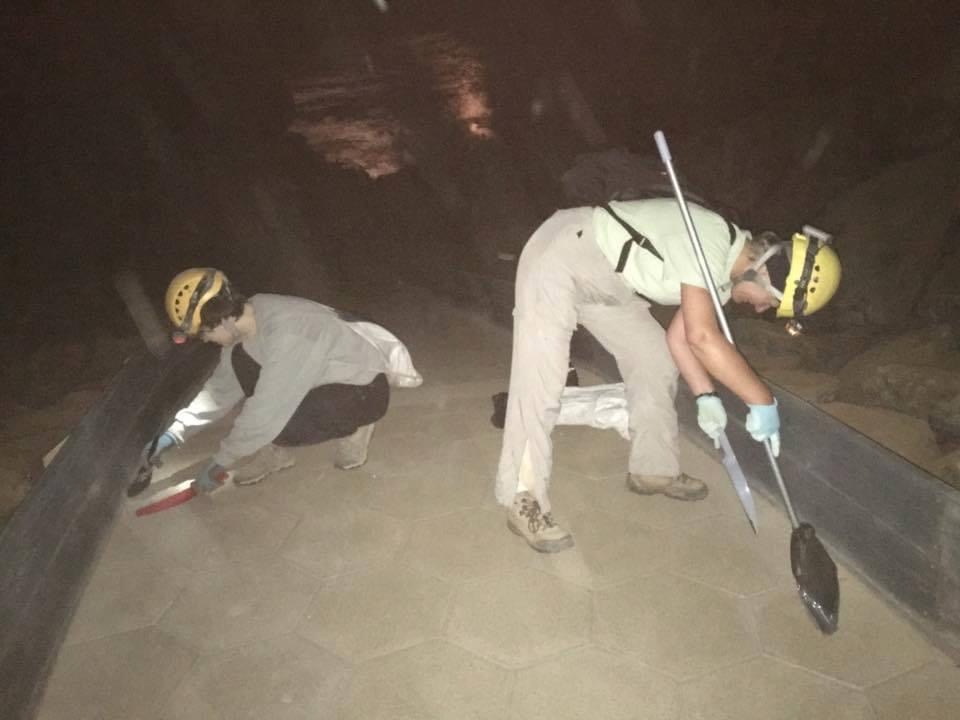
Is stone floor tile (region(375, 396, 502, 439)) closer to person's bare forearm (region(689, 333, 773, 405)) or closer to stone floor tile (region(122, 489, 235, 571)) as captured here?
stone floor tile (region(122, 489, 235, 571))

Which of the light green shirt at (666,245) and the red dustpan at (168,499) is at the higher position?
the light green shirt at (666,245)

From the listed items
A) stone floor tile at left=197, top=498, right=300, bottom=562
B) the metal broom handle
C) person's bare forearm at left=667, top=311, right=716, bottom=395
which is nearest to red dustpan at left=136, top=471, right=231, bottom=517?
stone floor tile at left=197, top=498, right=300, bottom=562

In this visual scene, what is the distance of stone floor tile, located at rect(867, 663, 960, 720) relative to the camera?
8.43 feet

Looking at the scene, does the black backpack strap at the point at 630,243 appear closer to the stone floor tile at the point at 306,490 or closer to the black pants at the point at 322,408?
the black pants at the point at 322,408

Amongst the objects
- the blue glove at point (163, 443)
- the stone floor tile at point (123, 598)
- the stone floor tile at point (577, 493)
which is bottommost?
the stone floor tile at point (577, 493)

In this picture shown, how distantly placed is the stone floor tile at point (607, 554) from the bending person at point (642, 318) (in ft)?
0.35

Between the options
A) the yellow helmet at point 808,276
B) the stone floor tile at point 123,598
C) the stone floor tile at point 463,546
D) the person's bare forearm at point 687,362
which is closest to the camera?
the yellow helmet at point 808,276

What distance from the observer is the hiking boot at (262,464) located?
448 cm

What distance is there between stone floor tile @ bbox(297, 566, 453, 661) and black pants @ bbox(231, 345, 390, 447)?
1201 millimetres

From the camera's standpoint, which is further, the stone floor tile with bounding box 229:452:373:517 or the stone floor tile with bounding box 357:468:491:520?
the stone floor tile with bounding box 229:452:373:517

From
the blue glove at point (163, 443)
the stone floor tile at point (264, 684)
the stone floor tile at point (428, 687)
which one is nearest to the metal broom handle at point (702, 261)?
the stone floor tile at point (428, 687)

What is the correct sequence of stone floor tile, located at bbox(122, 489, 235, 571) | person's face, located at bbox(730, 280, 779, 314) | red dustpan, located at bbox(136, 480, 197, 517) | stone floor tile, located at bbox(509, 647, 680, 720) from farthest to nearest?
red dustpan, located at bbox(136, 480, 197, 517)
stone floor tile, located at bbox(122, 489, 235, 571)
person's face, located at bbox(730, 280, 779, 314)
stone floor tile, located at bbox(509, 647, 680, 720)

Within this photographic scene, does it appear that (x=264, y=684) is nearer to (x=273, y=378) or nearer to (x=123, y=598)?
(x=123, y=598)

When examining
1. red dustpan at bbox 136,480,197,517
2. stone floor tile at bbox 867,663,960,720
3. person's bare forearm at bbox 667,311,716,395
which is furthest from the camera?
red dustpan at bbox 136,480,197,517
